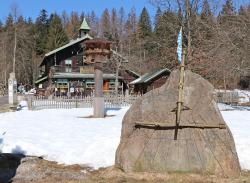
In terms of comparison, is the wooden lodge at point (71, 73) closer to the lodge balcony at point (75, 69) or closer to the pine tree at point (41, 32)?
the lodge balcony at point (75, 69)

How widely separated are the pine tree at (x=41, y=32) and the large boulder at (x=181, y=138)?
76.1 meters

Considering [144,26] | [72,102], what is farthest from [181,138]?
[144,26]

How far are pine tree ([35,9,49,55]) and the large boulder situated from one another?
76.1 meters

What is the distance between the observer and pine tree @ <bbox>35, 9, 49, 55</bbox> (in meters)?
82.4

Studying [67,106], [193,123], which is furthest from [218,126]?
[67,106]

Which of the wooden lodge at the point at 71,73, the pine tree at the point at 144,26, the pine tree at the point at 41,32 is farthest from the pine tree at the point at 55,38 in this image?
the wooden lodge at the point at 71,73

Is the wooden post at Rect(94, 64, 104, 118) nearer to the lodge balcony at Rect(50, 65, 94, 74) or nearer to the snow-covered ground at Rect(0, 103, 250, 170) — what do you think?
the snow-covered ground at Rect(0, 103, 250, 170)

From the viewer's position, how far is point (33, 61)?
78.1 metres

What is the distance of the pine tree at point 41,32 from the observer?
82438 millimetres

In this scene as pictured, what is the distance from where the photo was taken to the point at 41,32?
89.9 m

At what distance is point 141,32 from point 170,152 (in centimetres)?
7121

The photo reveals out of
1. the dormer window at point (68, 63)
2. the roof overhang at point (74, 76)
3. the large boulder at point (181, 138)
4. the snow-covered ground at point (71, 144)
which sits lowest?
the snow-covered ground at point (71, 144)

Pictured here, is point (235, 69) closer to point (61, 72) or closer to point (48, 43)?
point (61, 72)

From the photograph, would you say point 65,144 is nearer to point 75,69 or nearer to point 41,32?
point 75,69
